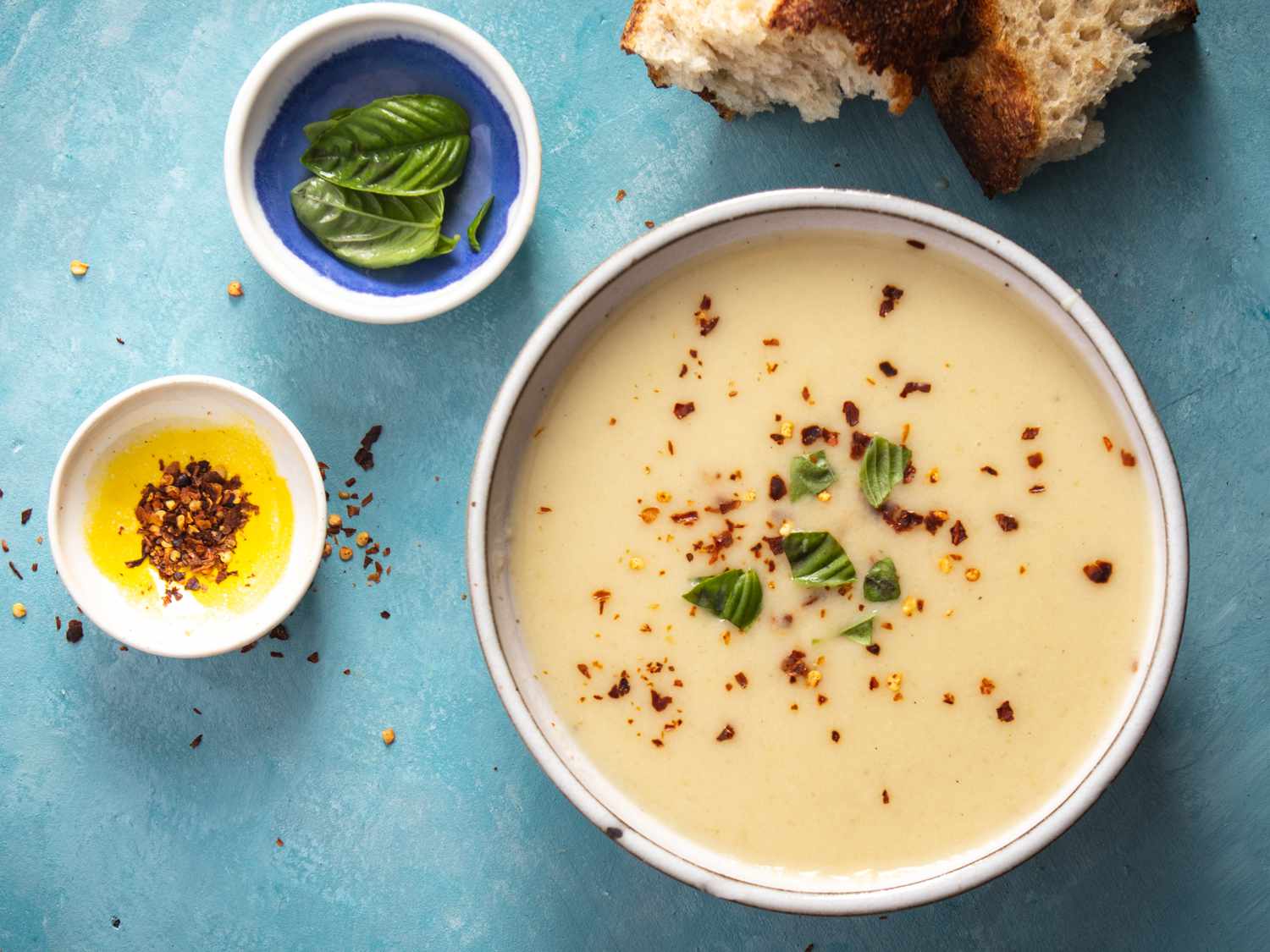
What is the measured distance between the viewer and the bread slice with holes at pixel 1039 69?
1.58 m

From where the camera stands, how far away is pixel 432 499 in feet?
5.92

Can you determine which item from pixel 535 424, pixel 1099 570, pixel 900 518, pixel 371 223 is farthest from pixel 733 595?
pixel 371 223

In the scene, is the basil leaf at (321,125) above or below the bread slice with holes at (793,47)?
below

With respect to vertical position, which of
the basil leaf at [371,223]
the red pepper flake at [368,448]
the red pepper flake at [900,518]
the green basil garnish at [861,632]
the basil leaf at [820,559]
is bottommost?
the red pepper flake at [368,448]

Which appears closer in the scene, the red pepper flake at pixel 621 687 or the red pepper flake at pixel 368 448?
the red pepper flake at pixel 621 687

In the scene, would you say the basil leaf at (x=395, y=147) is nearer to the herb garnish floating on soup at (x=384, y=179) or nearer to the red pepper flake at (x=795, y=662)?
the herb garnish floating on soup at (x=384, y=179)

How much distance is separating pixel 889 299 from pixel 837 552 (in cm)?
35

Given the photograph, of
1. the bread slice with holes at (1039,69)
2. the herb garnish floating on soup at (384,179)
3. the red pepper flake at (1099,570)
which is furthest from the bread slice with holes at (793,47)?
the red pepper flake at (1099,570)

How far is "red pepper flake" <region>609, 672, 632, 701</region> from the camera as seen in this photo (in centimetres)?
157

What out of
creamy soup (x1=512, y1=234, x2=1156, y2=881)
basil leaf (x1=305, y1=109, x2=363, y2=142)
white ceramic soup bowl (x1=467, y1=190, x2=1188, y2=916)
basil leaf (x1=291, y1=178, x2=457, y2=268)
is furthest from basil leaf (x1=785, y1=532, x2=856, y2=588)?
basil leaf (x1=305, y1=109, x2=363, y2=142)

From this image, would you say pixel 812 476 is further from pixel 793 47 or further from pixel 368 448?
pixel 368 448

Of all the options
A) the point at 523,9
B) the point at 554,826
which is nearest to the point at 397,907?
the point at 554,826

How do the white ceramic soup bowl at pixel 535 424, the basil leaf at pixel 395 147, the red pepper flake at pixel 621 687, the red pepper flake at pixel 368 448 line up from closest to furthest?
the white ceramic soup bowl at pixel 535 424 < the red pepper flake at pixel 621 687 < the basil leaf at pixel 395 147 < the red pepper flake at pixel 368 448

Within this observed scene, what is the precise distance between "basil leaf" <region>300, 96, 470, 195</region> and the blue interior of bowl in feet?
0.11
